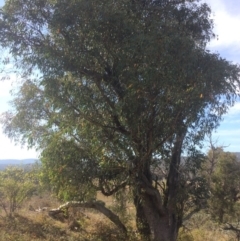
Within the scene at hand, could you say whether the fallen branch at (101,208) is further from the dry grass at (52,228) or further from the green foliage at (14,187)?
the green foliage at (14,187)

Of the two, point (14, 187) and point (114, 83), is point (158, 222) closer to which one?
point (114, 83)

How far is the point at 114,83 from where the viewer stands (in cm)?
893

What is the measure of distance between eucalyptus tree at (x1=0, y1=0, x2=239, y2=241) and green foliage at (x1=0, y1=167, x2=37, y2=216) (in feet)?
14.5

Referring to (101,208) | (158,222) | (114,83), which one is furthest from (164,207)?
(114,83)

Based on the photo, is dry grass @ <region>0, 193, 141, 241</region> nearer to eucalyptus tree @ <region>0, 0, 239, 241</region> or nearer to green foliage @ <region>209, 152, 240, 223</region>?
eucalyptus tree @ <region>0, 0, 239, 241</region>

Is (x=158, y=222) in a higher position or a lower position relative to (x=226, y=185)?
lower

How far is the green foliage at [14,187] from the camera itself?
13484 mm

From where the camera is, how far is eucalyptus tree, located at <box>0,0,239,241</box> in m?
8.24

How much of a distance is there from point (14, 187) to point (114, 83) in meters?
6.86

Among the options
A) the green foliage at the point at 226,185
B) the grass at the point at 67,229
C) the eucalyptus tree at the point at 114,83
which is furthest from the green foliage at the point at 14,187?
the green foliage at the point at 226,185

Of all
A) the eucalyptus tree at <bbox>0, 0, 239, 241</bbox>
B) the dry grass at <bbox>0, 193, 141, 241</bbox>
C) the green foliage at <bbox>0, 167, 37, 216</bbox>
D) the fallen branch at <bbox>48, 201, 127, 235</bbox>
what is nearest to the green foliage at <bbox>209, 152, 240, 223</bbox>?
the dry grass at <bbox>0, 193, 141, 241</bbox>

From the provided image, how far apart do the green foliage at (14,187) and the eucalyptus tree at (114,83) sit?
442 cm

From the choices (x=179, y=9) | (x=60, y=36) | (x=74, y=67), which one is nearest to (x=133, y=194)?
(x=74, y=67)

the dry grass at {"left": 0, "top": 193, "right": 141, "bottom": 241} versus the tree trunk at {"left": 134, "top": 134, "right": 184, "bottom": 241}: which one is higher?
the tree trunk at {"left": 134, "top": 134, "right": 184, "bottom": 241}
